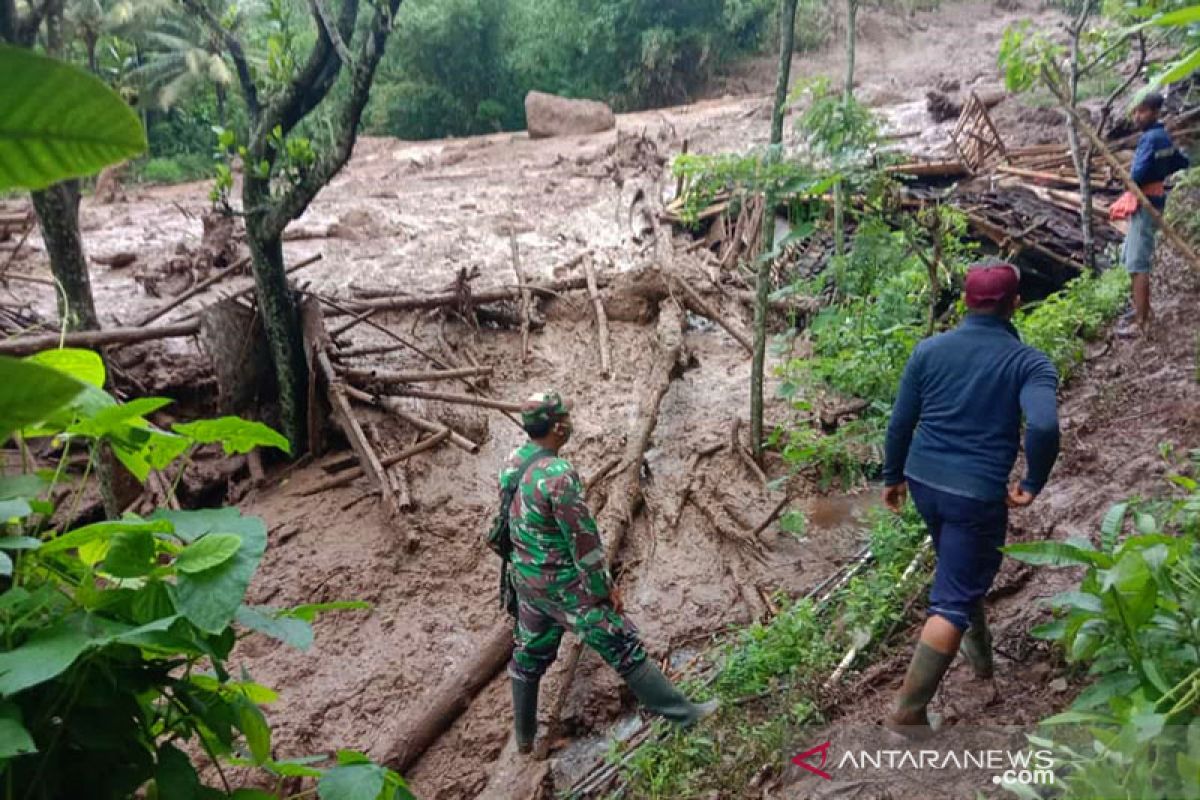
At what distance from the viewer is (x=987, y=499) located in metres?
2.92

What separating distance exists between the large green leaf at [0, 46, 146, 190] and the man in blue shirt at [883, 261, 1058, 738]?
9.15ft

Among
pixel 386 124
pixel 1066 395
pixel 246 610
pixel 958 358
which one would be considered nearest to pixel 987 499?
pixel 958 358

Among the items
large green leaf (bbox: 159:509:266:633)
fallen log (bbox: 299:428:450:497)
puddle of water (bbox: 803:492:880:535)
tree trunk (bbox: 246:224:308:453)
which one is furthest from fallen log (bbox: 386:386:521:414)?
large green leaf (bbox: 159:509:266:633)

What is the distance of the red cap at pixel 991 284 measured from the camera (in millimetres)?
2977

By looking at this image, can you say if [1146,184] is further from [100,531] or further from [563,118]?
[563,118]

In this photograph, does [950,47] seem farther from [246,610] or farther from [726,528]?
[246,610]

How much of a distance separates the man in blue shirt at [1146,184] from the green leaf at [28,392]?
6532 millimetres

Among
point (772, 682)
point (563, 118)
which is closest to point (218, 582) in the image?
point (772, 682)

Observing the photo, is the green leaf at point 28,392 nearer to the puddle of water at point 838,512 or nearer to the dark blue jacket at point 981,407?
the dark blue jacket at point 981,407

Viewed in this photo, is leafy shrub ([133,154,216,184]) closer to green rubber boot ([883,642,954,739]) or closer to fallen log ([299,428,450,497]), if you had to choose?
fallen log ([299,428,450,497])

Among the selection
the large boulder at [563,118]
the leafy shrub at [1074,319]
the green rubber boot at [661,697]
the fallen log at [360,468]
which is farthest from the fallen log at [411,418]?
the large boulder at [563,118]

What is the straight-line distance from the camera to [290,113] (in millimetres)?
5922

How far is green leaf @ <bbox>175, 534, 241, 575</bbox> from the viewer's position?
3.84 feet

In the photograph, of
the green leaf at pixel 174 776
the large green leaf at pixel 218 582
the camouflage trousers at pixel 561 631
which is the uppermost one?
the large green leaf at pixel 218 582
